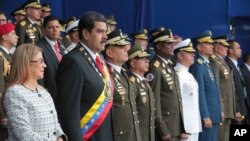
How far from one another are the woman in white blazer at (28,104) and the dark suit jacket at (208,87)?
13.9 feet

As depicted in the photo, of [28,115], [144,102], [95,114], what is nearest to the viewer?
[28,115]

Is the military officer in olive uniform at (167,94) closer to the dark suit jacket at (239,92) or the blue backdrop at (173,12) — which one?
the dark suit jacket at (239,92)

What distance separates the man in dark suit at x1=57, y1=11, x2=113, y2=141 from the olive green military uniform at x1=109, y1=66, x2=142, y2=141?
22.5 inches

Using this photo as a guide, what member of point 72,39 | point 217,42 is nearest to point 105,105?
point 72,39

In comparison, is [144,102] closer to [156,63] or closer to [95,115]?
[156,63]

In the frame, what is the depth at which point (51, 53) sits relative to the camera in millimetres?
7379

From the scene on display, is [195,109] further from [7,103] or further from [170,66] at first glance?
[7,103]

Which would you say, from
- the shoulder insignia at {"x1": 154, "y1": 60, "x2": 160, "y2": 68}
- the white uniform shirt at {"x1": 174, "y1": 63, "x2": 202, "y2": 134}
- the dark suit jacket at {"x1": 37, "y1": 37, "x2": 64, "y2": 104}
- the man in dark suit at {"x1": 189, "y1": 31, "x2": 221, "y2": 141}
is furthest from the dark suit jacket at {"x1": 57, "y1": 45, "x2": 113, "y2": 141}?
Answer: the man in dark suit at {"x1": 189, "y1": 31, "x2": 221, "y2": 141}

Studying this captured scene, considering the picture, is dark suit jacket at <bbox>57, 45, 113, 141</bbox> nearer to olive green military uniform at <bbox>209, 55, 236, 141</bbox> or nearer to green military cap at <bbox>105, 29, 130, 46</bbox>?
green military cap at <bbox>105, 29, 130, 46</bbox>

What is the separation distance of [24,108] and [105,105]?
876 millimetres

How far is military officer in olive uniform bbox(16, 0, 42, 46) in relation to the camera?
945 cm

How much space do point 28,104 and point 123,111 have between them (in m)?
1.59

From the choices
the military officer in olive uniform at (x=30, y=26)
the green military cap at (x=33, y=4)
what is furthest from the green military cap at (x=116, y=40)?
the green military cap at (x=33, y=4)

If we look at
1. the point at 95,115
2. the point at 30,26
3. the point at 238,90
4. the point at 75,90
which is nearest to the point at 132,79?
the point at 95,115
